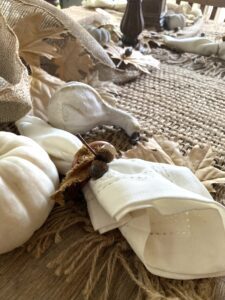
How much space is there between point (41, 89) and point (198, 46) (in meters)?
0.60

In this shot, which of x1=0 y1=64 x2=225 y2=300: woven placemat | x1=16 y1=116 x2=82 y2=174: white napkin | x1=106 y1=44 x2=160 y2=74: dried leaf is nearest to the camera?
x1=0 y1=64 x2=225 y2=300: woven placemat

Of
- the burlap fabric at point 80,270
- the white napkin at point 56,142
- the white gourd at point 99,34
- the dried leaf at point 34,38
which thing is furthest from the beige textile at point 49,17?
the burlap fabric at point 80,270

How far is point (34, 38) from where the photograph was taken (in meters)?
0.66

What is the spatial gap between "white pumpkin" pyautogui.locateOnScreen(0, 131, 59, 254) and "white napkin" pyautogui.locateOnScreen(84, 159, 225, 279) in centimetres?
5

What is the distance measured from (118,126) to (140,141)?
1.8 inches

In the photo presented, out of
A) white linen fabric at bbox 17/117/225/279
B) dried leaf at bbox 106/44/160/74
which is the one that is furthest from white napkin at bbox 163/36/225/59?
white linen fabric at bbox 17/117/225/279

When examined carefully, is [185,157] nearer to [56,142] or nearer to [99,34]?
[56,142]

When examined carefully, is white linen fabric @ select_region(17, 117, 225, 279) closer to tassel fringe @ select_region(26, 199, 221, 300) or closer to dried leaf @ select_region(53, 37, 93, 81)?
tassel fringe @ select_region(26, 199, 221, 300)

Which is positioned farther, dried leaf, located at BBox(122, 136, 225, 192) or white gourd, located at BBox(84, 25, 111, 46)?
white gourd, located at BBox(84, 25, 111, 46)

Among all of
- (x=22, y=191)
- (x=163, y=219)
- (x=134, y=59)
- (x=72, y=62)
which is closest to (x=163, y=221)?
(x=163, y=219)

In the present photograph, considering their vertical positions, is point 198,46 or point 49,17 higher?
point 49,17

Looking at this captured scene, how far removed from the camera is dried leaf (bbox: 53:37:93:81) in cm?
69

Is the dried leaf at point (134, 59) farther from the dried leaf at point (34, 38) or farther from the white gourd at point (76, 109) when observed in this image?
the white gourd at point (76, 109)

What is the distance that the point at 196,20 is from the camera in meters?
1.36
